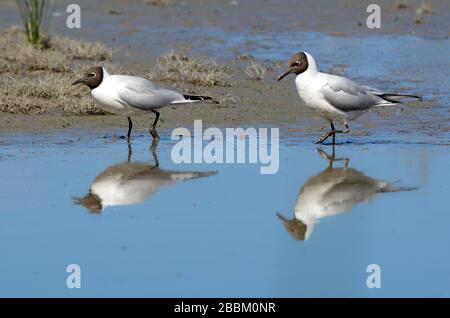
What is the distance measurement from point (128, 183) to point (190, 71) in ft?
19.3

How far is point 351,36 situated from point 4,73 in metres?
7.10

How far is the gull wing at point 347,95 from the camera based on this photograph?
11.6 m

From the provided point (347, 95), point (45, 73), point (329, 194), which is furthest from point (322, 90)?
point (45, 73)

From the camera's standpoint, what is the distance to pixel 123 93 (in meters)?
11.8

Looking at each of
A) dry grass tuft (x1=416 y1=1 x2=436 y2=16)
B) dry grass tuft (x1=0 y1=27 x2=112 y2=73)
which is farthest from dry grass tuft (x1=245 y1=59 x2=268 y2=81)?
dry grass tuft (x1=416 y1=1 x2=436 y2=16)

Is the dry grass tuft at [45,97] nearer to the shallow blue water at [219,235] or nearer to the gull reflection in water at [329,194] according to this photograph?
the shallow blue water at [219,235]

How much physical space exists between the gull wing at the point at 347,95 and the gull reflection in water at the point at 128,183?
193cm

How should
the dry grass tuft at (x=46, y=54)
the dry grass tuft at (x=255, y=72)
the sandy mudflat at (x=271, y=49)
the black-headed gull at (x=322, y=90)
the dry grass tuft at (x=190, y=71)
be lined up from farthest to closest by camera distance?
1. the dry grass tuft at (x=46, y=54)
2. the dry grass tuft at (x=255, y=72)
3. the dry grass tuft at (x=190, y=71)
4. the sandy mudflat at (x=271, y=49)
5. the black-headed gull at (x=322, y=90)

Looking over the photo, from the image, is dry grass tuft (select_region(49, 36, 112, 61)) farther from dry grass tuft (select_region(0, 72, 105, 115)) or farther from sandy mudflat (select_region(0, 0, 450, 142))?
dry grass tuft (select_region(0, 72, 105, 115))

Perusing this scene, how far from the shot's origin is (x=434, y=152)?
37.2 feet

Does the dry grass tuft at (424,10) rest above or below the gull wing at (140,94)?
above

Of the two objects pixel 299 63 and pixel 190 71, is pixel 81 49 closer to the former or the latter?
pixel 190 71

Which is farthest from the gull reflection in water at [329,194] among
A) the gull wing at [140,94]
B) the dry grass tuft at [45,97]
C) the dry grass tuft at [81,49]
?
the dry grass tuft at [81,49]
